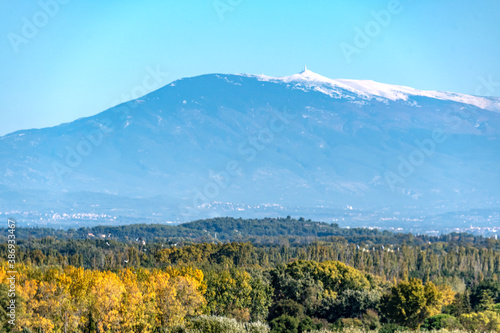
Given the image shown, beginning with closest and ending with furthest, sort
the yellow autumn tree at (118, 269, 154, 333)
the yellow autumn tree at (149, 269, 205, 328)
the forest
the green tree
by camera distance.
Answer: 1. the forest
2. the yellow autumn tree at (118, 269, 154, 333)
3. the yellow autumn tree at (149, 269, 205, 328)
4. the green tree

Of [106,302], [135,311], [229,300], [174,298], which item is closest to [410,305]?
[229,300]

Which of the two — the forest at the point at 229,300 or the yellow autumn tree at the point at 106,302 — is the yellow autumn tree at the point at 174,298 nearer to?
the forest at the point at 229,300

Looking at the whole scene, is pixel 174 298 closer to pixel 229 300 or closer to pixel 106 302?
pixel 106 302

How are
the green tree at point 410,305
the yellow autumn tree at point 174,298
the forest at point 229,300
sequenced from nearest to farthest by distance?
1. the forest at point 229,300
2. the yellow autumn tree at point 174,298
3. the green tree at point 410,305

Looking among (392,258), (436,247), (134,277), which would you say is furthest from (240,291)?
(436,247)

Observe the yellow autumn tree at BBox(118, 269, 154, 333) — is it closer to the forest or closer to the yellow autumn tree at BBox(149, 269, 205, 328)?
the forest

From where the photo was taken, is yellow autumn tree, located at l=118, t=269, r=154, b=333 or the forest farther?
yellow autumn tree, located at l=118, t=269, r=154, b=333

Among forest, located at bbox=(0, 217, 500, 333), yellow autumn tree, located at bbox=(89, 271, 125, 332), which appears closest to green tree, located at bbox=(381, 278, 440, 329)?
forest, located at bbox=(0, 217, 500, 333)

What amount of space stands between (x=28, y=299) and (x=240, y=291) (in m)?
24.7

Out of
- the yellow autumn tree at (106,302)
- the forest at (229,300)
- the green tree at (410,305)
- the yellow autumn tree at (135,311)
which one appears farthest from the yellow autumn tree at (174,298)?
the green tree at (410,305)

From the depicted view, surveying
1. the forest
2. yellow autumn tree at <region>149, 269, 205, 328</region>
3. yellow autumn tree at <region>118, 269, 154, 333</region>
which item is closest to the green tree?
the forest

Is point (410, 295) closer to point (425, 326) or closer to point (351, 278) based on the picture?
point (425, 326)

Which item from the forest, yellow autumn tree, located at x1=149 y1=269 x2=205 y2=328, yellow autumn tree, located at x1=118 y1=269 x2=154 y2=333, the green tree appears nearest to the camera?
the forest

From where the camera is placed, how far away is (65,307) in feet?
194
